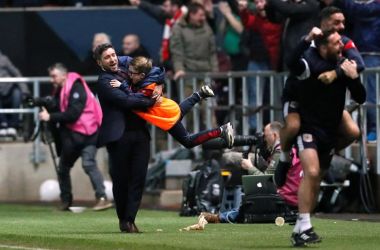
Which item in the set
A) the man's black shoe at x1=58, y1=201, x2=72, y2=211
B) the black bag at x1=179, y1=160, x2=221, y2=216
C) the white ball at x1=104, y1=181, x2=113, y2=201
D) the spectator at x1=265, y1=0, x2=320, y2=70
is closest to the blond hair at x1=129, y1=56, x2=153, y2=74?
the black bag at x1=179, y1=160, x2=221, y2=216

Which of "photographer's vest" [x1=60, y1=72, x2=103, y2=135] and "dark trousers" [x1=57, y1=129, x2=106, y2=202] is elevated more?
"photographer's vest" [x1=60, y1=72, x2=103, y2=135]

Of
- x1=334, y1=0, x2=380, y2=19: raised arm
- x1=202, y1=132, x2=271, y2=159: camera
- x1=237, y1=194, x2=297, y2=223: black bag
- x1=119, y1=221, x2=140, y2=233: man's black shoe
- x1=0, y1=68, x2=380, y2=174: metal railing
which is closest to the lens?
x1=119, y1=221, x2=140, y2=233: man's black shoe

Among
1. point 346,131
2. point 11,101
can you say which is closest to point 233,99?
point 11,101

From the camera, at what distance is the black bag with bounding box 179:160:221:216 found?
21.0 meters

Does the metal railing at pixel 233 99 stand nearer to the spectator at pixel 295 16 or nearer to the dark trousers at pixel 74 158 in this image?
the spectator at pixel 295 16

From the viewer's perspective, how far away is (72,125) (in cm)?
2331

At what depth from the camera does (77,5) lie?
88.6ft

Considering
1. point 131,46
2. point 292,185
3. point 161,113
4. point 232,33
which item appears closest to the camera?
point 161,113

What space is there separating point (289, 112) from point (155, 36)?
1206 centimetres

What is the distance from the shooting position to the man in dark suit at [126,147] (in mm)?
16922

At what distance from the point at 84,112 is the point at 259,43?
8.78ft

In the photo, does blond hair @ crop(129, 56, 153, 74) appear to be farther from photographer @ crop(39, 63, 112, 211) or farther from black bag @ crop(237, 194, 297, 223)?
photographer @ crop(39, 63, 112, 211)

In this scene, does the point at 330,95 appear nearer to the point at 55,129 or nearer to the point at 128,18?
the point at 55,129

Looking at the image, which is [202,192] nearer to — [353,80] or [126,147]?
[126,147]
